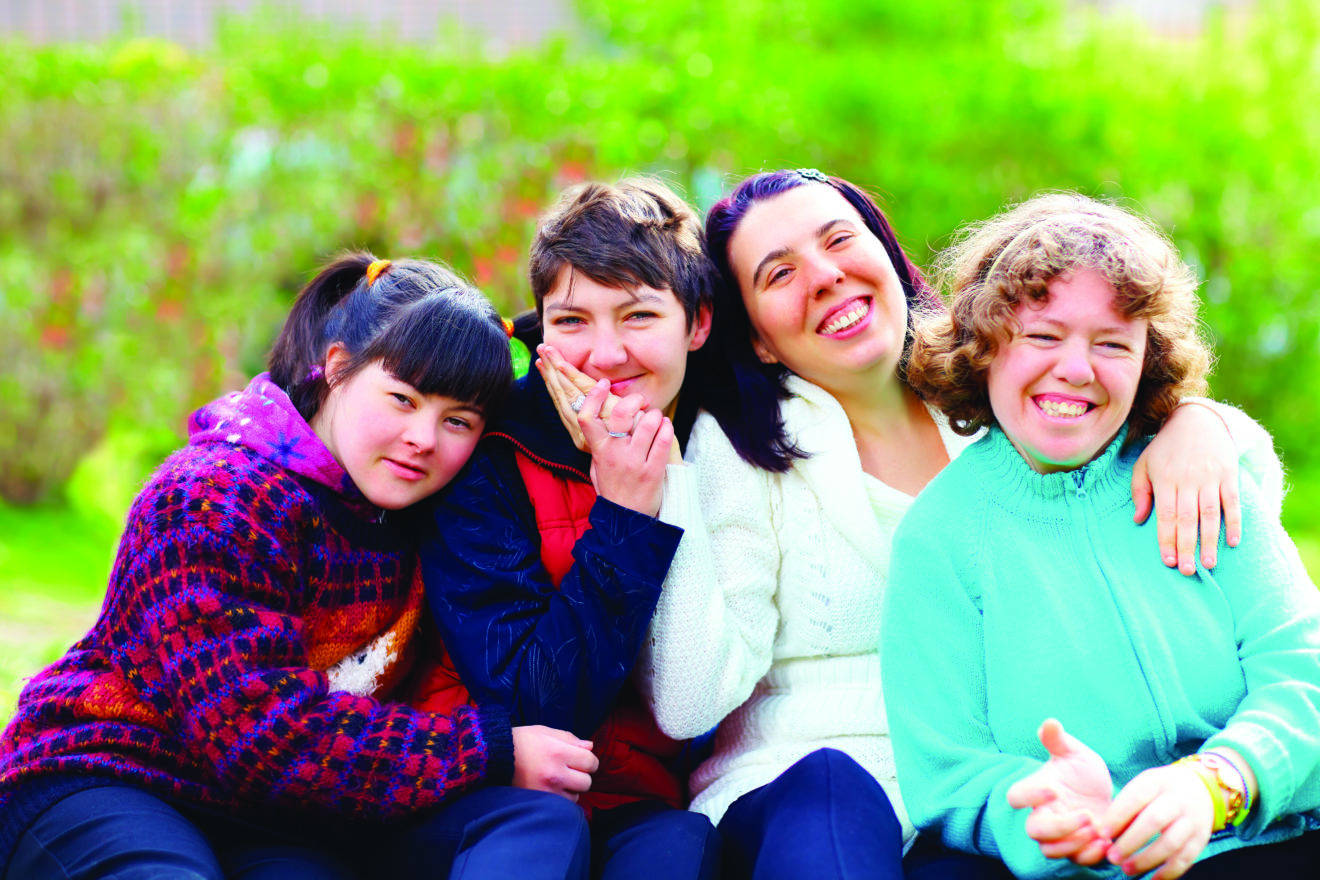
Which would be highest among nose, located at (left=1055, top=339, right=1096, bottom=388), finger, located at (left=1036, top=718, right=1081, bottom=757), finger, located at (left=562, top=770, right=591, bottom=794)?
nose, located at (left=1055, top=339, right=1096, bottom=388)

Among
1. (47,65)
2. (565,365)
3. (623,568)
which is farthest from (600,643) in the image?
(47,65)

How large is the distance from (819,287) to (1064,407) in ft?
2.05

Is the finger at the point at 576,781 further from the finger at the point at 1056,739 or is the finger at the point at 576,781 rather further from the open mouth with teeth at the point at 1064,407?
the open mouth with teeth at the point at 1064,407

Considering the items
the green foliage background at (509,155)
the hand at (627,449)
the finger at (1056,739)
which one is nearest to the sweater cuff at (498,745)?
the hand at (627,449)

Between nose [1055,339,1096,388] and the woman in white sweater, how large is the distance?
256 millimetres

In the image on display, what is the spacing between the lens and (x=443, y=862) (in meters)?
2.09

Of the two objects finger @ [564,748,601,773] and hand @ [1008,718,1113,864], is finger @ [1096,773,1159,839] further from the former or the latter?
finger @ [564,748,601,773]

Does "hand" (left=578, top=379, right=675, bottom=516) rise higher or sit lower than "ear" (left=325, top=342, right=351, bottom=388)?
lower

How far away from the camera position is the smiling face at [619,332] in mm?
2389

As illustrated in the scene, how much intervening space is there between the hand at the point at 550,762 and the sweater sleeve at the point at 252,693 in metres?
0.03

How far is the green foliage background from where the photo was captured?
16.8 ft

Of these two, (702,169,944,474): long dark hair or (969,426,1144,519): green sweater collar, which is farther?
(702,169,944,474): long dark hair

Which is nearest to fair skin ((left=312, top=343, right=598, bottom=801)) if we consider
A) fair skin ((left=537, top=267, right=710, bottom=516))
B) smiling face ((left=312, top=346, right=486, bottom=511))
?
smiling face ((left=312, top=346, right=486, bottom=511))

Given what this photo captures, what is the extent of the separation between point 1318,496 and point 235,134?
19.6 feet
